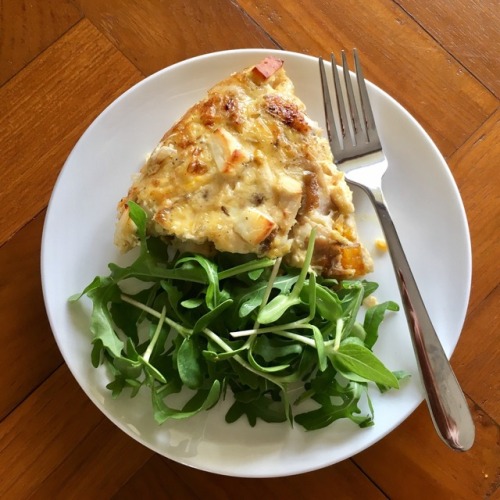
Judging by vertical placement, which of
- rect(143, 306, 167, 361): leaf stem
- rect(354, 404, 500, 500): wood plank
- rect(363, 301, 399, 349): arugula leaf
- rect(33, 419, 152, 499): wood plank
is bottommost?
rect(354, 404, 500, 500): wood plank

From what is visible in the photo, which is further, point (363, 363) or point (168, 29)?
point (168, 29)

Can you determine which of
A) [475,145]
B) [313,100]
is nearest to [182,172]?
[313,100]

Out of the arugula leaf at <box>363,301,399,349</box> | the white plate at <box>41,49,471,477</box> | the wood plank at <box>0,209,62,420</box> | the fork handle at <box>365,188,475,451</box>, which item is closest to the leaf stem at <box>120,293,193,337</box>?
the white plate at <box>41,49,471,477</box>

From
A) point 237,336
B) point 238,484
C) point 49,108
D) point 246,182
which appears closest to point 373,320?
point 237,336

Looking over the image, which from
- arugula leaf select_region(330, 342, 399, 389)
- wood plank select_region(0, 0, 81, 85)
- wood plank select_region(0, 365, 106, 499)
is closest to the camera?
arugula leaf select_region(330, 342, 399, 389)

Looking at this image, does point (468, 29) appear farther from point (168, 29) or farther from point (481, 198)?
point (168, 29)

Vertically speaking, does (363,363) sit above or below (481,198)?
above

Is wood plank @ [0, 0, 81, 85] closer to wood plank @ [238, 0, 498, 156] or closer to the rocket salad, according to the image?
wood plank @ [238, 0, 498, 156]
